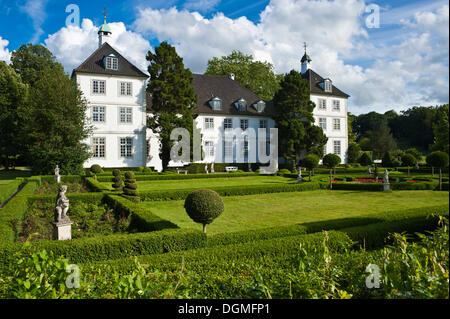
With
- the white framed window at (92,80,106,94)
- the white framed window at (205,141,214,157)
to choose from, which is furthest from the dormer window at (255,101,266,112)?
the white framed window at (92,80,106,94)

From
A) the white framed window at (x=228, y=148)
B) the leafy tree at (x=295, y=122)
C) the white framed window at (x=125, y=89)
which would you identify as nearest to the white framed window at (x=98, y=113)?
the white framed window at (x=125, y=89)

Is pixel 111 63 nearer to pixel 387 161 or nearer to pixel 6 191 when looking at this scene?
pixel 6 191

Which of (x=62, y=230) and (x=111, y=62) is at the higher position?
(x=111, y=62)

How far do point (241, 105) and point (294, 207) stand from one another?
2382cm

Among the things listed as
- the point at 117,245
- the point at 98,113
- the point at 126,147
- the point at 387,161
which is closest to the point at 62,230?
the point at 117,245

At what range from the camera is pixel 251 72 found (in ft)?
156

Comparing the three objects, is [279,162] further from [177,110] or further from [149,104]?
[149,104]

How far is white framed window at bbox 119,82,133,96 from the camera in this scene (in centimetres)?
2998

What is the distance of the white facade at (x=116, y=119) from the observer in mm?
29047

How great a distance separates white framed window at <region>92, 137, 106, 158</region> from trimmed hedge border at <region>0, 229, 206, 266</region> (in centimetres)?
2415

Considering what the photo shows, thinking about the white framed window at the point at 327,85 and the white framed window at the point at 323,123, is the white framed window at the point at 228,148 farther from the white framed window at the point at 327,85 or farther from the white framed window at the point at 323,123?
the white framed window at the point at 327,85

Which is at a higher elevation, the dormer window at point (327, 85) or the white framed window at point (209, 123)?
the dormer window at point (327, 85)

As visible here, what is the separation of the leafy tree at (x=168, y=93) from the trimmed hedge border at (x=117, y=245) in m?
23.0
